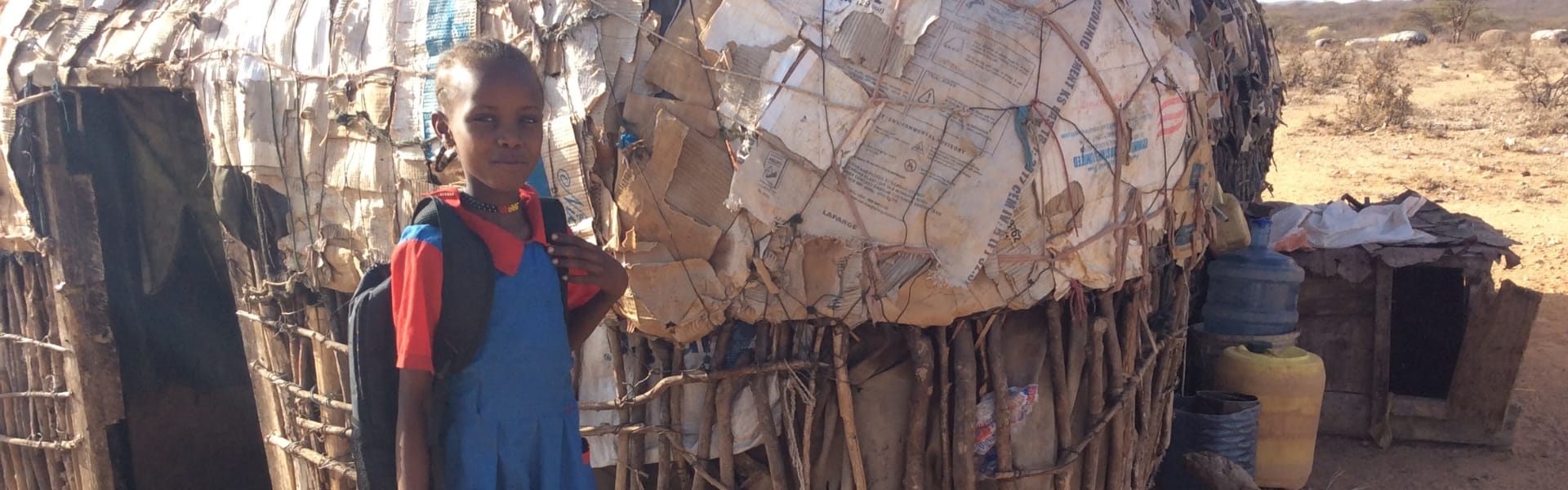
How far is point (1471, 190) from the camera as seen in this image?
8.95 metres

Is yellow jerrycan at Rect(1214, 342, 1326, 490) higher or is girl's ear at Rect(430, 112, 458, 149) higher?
girl's ear at Rect(430, 112, 458, 149)

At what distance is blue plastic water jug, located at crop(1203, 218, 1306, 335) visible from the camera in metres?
4.00

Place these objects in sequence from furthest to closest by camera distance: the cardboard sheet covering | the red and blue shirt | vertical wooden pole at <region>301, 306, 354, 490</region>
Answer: vertical wooden pole at <region>301, 306, 354, 490</region> < the cardboard sheet covering < the red and blue shirt

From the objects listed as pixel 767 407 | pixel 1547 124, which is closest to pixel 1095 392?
pixel 767 407

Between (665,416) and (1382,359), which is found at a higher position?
(665,416)

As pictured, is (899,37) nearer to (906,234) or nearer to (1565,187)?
(906,234)

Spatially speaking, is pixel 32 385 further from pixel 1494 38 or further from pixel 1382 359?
pixel 1494 38

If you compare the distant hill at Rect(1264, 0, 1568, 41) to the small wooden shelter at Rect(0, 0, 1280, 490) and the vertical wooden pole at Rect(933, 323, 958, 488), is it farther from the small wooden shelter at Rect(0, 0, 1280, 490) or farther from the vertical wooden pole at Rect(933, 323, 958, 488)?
the vertical wooden pole at Rect(933, 323, 958, 488)

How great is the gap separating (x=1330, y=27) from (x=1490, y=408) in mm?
38017

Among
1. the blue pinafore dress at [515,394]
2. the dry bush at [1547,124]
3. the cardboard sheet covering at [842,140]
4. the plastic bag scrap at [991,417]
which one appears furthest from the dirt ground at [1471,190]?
the blue pinafore dress at [515,394]

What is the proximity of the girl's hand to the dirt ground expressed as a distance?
3668 millimetres

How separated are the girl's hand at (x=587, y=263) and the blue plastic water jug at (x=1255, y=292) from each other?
2.91 meters

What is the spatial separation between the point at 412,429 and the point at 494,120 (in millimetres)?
523

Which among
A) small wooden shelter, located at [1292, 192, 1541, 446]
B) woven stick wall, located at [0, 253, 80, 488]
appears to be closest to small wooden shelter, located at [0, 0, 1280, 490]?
woven stick wall, located at [0, 253, 80, 488]
